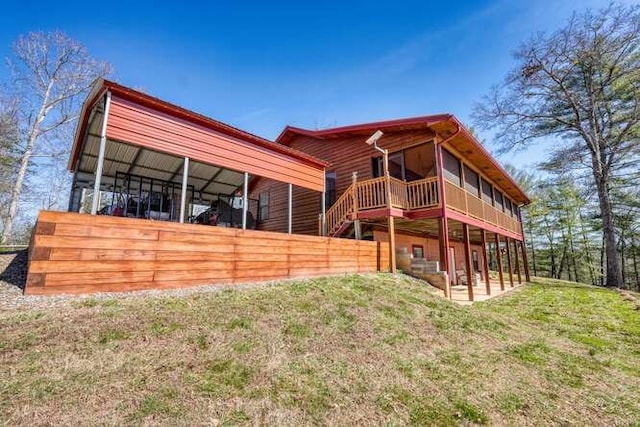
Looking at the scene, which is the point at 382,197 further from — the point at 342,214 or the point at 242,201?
the point at 242,201

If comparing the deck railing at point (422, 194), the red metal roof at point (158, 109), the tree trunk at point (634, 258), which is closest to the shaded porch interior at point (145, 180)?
the red metal roof at point (158, 109)

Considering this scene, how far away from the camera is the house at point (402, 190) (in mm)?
9070

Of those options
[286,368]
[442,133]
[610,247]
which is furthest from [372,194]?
[610,247]

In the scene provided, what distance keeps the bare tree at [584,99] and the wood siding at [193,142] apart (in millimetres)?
16109

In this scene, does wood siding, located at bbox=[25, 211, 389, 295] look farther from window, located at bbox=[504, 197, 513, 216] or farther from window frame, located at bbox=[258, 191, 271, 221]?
window, located at bbox=[504, 197, 513, 216]

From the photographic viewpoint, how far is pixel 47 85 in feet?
51.6

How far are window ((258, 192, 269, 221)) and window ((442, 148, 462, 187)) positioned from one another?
8.15m

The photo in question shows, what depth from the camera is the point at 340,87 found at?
12.6 m

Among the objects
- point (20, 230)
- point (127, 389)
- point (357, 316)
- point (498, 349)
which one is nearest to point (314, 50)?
point (357, 316)

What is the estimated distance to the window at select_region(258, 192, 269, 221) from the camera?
14.4 m

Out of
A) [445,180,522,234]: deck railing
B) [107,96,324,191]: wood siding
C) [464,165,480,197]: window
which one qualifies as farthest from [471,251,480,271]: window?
[107,96,324,191]: wood siding

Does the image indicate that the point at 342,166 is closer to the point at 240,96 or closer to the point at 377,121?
the point at 377,121

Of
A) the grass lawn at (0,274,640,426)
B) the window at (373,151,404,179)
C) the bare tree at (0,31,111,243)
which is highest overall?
the bare tree at (0,31,111,243)

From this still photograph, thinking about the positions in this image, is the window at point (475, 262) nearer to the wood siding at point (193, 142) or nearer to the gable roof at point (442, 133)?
the gable roof at point (442, 133)
